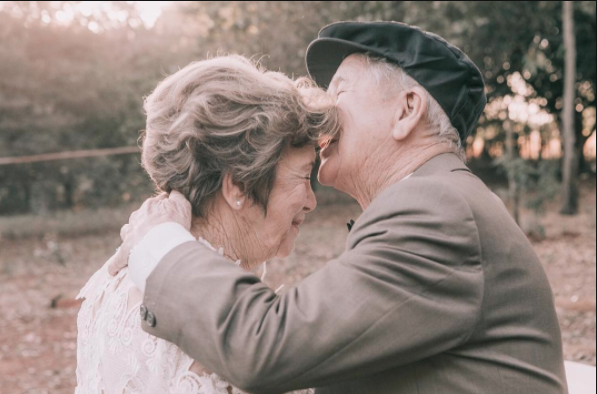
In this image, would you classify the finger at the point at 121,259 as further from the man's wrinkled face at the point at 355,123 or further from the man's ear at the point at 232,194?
the man's wrinkled face at the point at 355,123

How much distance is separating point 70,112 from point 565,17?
14186 mm

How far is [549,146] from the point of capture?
67.4 ft

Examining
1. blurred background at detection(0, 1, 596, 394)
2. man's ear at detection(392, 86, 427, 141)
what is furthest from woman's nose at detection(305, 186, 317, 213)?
blurred background at detection(0, 1, 596, 394)

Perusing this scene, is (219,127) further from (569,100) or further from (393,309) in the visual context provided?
(569,100)

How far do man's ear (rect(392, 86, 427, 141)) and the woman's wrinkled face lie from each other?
15.3 inches

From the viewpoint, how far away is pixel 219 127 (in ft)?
6.63

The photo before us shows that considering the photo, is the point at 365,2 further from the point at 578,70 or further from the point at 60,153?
the point at 60,153

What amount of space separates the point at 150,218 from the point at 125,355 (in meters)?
0.48

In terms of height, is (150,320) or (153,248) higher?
(153,248)

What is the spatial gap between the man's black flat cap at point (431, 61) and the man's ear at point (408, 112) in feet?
0.15

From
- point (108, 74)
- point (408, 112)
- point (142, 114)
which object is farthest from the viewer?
point (108, 74)

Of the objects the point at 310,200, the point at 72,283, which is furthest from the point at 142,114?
the point at 310,200

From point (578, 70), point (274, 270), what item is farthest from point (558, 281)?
point (578, 70)

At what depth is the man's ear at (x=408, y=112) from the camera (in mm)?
2072
